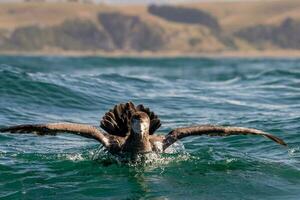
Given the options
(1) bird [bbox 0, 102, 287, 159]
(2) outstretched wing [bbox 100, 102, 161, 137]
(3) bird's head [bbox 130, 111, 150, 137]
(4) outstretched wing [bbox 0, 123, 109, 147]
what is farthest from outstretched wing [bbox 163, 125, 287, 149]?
(4) outstretched wing [bbox 0, 123, 109, 147]

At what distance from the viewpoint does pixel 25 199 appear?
12734 mm

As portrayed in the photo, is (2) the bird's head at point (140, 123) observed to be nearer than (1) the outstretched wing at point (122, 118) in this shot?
Yes

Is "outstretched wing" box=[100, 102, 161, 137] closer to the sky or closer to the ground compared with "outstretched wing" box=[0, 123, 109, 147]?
closer to the sky

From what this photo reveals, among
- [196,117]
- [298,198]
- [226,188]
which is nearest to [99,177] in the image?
[226,188]

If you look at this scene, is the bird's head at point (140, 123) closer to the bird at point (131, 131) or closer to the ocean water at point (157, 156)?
the bird at point (131, 131)

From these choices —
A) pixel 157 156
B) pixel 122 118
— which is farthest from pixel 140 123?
pixel 157 156

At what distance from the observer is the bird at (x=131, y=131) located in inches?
552

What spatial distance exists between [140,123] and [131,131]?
1.42ft

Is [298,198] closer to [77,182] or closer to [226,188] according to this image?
[226,188]

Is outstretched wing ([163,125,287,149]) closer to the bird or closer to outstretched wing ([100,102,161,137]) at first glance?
the bird

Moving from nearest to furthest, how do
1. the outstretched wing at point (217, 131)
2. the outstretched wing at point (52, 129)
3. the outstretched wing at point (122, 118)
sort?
the outstretched wing at point (52, 129) < the outstretched wing at point (217, 131) < the outstretched wing at point (122, 118)

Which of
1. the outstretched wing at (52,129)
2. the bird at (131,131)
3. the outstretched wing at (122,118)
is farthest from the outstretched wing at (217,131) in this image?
the outstretched wing at (52,129)

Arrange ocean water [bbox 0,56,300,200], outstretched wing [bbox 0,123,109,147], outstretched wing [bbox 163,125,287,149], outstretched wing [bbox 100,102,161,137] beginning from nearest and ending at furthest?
1. ocean water [bbox 0,56,300,200]
2. outstretched wing [bbox 0,123,109,147]
3. outstretched wing [bbox 163,125,287,149]
4. outstretched wing [bbox 100,102,161,137]

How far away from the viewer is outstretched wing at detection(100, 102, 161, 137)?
583 inches
